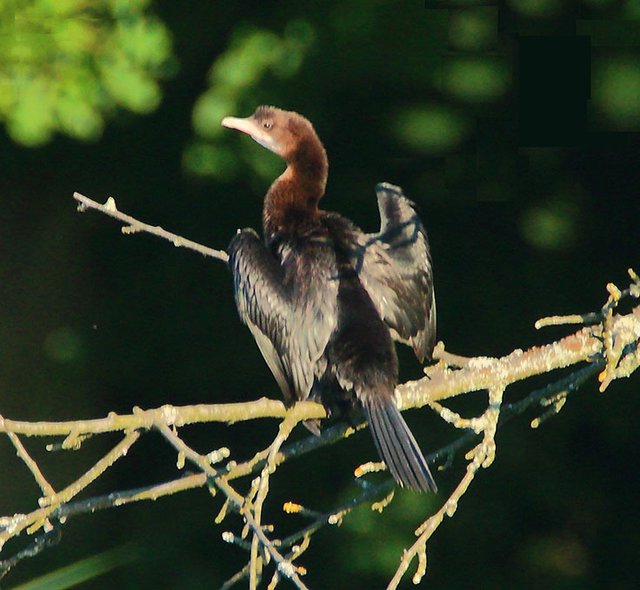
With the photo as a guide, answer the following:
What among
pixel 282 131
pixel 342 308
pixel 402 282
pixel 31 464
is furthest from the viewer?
pixel 282 131

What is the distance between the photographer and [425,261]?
3105 millimetres

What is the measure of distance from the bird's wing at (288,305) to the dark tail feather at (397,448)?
16 centimetres

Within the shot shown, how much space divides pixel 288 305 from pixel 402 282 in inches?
11.9

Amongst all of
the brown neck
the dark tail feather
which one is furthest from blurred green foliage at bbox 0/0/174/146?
the dark tail feather

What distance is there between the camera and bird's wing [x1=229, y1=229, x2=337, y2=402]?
2789 millimetres

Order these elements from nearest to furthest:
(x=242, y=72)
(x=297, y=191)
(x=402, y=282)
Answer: (x=402, y=282)
(x=297, y=191)
(x=242, y=72)

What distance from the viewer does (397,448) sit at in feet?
8.61

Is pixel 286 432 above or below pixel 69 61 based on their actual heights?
below

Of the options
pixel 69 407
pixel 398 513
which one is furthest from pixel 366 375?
pixel 69 407

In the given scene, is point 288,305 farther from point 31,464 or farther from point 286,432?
point 31,464

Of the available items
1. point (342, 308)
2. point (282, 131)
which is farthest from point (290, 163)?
point (342, 308)

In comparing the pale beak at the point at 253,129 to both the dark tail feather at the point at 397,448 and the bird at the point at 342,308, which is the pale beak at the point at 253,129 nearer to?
the bird at the point at 342,308

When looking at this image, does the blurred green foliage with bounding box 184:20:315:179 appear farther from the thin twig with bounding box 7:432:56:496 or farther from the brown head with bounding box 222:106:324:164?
the thin twig with bounding box 7:432:56:496

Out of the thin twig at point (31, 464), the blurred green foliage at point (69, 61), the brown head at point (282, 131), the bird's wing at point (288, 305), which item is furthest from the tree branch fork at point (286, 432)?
the blurred green foliage at point (69, 61)
